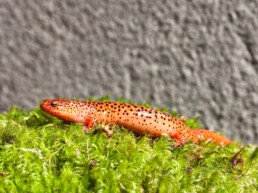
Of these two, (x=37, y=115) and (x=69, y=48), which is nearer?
(x=37, y=115)

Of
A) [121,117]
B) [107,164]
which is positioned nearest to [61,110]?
[121,117]

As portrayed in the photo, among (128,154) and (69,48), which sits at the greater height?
(128,154)

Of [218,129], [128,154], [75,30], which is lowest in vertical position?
[218,129]

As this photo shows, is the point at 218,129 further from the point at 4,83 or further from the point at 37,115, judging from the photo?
the point at 37,115

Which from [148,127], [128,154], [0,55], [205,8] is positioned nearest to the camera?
[128,154]

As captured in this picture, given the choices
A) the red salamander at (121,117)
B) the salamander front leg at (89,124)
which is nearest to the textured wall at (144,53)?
the red salamander at (121,117)

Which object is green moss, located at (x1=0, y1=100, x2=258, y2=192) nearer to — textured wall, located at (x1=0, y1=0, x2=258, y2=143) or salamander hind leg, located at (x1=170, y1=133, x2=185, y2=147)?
salamander hind leg, located at (x1=170, y1=133, x2=185, y2=147)

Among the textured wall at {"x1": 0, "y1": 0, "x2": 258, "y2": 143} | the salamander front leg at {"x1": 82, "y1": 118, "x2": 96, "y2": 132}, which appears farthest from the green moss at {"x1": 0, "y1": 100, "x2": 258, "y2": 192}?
the textured wall at {"x1": 0, "y1": 0, "x2": 258, "y2": 143}

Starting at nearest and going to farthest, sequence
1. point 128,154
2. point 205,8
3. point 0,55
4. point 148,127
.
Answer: point 128,154 → point 148,127 → point 205,8 → point 0,55

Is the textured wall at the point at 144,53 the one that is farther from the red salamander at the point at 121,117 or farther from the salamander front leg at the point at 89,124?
the salamander front leg at the point at 89,124

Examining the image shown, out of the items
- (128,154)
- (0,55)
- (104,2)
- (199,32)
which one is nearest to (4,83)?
(0,55)
